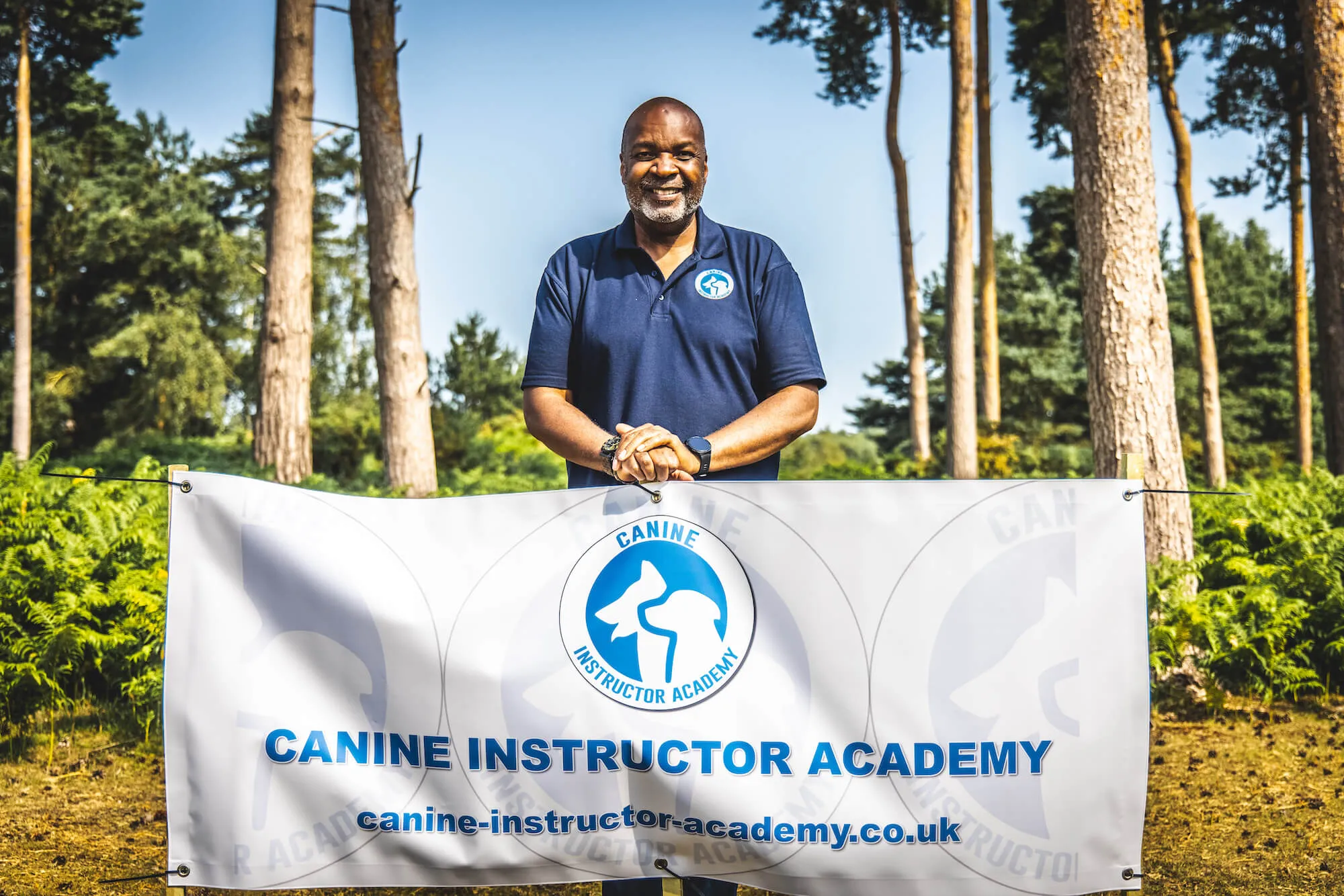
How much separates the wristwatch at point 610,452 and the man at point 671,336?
0.05 meters

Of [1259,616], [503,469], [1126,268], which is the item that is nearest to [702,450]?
[1259,616]

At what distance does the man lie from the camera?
283cm

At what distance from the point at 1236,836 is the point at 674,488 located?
3.13 meters

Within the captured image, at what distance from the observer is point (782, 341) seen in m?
2.88

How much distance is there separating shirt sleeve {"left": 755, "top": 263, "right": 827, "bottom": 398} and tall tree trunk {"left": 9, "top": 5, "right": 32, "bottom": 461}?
24651mm

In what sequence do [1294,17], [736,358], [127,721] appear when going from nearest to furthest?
[736,358] < [127,721] < [1294,17]

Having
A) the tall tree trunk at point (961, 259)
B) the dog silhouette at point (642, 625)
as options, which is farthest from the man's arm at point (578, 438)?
the tall tree trunk at point (961, 259)

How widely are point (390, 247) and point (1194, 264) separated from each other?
1633 cm

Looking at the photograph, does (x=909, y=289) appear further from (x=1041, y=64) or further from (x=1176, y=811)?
(x=1176, y=811)

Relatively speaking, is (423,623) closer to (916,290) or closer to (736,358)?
(736,358)

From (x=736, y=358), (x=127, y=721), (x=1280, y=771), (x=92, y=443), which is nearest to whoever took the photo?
(x=736, y=358)

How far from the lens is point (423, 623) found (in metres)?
2.67

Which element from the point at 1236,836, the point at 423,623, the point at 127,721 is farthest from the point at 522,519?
the point at 127,721

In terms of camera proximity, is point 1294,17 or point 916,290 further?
point 916,290
